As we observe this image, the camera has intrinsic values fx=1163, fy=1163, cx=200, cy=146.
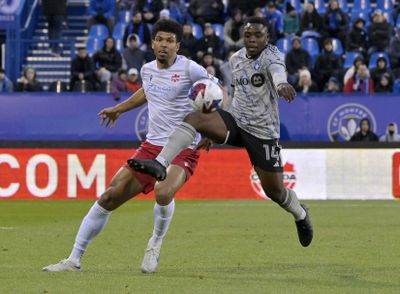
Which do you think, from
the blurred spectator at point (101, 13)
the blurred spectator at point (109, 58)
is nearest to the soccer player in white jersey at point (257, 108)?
the blurred spectator at point (109, 58)

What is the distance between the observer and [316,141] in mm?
22047

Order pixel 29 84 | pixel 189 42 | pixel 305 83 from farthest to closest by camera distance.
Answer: pixel 189 42 → pixel 29 84 → pixel 305 83

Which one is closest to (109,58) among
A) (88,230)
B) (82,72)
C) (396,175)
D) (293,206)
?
(82,72)

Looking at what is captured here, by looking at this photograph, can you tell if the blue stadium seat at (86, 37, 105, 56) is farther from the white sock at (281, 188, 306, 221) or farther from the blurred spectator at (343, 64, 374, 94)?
the white sock at (281, 188, 306, 221)

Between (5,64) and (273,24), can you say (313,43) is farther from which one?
(5,64)

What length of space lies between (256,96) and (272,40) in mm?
14902

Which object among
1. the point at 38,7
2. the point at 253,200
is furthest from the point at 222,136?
the point at 38,7

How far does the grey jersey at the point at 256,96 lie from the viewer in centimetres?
1007

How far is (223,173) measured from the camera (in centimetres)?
2161

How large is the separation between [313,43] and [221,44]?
2.08 metres

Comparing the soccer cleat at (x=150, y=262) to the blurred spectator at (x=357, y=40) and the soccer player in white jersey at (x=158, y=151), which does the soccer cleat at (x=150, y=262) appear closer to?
the soccer player in white jersey at (x=158, y=151)

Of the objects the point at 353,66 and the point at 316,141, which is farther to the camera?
the point at 353,66

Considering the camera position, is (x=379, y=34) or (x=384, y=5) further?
(x=384, y=5)

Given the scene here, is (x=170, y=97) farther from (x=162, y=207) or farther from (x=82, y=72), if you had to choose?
(x=82, y=72)
